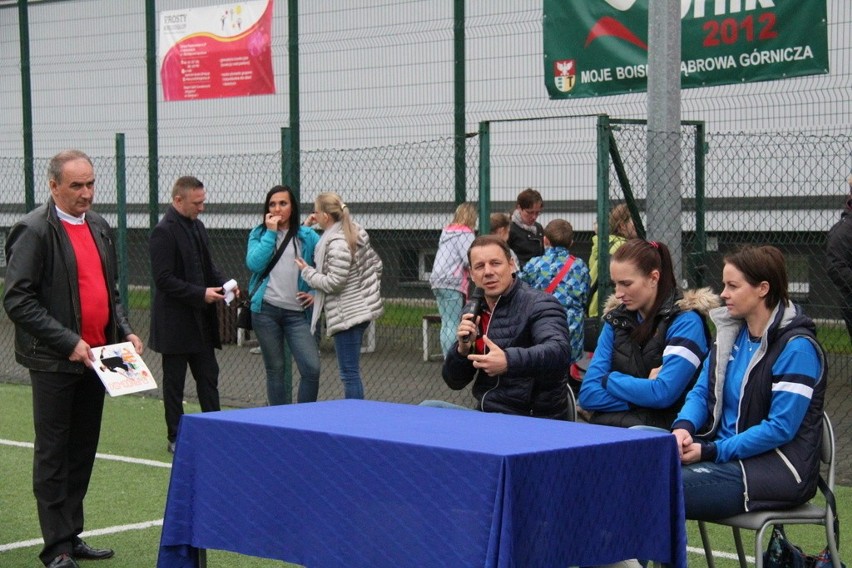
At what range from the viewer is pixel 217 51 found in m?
13.8

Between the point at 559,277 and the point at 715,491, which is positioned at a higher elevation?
the point at 559,277

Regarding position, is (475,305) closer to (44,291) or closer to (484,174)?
(44,291)

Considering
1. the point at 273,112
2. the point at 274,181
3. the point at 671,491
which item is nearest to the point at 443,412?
the point at 671,491

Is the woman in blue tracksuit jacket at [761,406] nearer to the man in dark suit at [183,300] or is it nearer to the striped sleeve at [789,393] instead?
the striped sleeve at [789,393]

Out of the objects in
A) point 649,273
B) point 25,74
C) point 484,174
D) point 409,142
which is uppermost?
point 25,74

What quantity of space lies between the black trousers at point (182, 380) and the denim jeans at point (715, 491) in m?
4.43

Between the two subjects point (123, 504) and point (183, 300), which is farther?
point (183, 300)

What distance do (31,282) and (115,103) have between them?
1063 cm

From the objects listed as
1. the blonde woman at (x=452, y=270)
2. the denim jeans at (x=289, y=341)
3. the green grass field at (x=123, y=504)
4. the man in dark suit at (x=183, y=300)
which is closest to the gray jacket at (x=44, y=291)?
the green grass field at (x=123, y=504)

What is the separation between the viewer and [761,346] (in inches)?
190

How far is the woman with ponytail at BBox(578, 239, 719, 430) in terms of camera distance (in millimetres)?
5277

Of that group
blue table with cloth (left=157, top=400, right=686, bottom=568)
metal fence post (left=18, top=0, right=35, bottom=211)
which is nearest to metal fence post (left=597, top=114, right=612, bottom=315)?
blue table with cloth (left=157, top=400, right=686, bottom=568)

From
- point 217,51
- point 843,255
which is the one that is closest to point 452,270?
point 843,255

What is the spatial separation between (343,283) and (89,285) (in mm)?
3161
